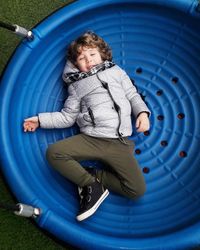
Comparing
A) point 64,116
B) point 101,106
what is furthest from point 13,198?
point 101,106

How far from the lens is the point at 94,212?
146 centimetres

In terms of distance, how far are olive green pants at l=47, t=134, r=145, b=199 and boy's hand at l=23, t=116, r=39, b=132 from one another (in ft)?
0.49

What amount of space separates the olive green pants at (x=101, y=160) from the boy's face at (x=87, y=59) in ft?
0.87

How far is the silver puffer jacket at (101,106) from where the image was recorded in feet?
4.74

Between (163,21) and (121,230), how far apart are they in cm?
88

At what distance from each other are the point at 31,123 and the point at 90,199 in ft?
1.24

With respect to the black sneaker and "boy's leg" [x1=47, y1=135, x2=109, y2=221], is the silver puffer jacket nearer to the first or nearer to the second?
"boy's leg" [x1=47, y1=135, x2=109, y2=221]

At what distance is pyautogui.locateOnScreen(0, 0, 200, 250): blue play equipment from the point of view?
1.41m

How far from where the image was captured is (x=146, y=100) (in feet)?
5.41

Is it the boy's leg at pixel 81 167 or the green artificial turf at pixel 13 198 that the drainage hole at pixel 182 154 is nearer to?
the boy's leg at pixel 81 167

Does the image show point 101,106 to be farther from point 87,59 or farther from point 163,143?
point 163,143

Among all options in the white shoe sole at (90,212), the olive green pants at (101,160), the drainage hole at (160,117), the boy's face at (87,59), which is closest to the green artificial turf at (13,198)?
the white shoe sole at (90,212)

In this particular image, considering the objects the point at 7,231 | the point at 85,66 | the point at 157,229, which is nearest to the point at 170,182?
the point at 157,229

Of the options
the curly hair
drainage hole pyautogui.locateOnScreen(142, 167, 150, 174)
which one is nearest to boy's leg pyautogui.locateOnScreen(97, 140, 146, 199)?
drainage hole pyautogui.locateOnScreen(142, 167, 150, 174)
